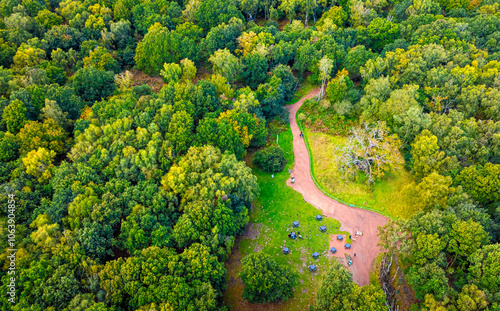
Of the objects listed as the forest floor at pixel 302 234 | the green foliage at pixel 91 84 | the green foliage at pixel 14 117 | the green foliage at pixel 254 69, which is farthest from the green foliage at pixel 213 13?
the green foliage at pixel 14 117

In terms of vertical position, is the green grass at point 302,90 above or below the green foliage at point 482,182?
below

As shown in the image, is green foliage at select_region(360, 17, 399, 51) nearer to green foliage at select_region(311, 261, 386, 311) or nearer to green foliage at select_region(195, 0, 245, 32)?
green foliage at select_region(195, 0, 245, 32)

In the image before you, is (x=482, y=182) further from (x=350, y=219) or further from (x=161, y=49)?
(x=161, y=49)

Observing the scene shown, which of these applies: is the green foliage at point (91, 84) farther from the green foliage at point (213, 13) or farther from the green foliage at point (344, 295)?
the green foliage at point (344, 295)

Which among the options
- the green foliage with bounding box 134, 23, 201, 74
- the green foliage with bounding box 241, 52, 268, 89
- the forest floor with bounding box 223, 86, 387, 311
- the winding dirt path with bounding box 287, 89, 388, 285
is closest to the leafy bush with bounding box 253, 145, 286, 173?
the forest floor with bounding box 223, 86, 387, 311

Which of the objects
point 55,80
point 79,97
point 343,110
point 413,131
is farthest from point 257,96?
point 55,80

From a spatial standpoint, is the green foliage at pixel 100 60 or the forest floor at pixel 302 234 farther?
the green foliage at pixel 100 60

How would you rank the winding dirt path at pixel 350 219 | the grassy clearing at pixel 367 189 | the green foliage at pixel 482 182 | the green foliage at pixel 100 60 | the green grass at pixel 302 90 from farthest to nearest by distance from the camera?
the green grass at pixel 302 90 < the green foliage at pixel 100 60 < the grassy clearing at pixel 367 189 < the winding dirt path at pixel 350 219 < the green foliage at pixel 482 182

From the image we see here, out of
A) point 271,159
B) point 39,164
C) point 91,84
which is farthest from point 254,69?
point 39,164

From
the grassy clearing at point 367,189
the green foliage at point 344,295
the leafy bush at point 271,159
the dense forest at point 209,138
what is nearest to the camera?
the green foliage at point 344,295
